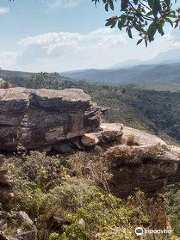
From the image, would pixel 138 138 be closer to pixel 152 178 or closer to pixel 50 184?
pixel 152 178

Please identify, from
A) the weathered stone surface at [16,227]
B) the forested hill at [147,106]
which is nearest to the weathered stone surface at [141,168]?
the weathered stone surface at [16,227]

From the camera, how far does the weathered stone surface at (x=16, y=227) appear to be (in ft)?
23.8

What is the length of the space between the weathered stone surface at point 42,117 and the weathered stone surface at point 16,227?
1238cm

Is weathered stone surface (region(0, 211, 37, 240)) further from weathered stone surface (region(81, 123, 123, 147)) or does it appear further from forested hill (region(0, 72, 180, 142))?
forested hill (region(0, 72, 180, 142))

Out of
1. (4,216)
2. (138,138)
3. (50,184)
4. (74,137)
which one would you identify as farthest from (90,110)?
(4,216)

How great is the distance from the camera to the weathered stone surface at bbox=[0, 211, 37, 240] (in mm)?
7258

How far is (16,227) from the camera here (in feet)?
25.6

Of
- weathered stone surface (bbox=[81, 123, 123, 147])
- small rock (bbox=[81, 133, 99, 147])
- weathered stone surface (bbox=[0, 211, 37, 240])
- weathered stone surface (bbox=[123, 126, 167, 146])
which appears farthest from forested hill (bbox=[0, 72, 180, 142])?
weathered stone surface (bbox=[0, 211, 37, 240])

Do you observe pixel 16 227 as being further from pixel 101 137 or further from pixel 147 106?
pixel 147 106

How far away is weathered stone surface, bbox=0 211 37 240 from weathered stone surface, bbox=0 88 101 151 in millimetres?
12384

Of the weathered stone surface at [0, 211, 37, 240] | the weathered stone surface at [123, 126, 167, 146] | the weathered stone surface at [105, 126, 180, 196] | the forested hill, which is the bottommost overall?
the forested hill

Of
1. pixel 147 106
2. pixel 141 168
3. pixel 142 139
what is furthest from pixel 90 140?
pixel 147 106

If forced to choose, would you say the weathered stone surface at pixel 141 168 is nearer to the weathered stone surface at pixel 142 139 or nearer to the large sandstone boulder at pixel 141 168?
the large sandstone boulder at pixel 141 168

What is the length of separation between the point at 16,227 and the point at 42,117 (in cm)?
1396
